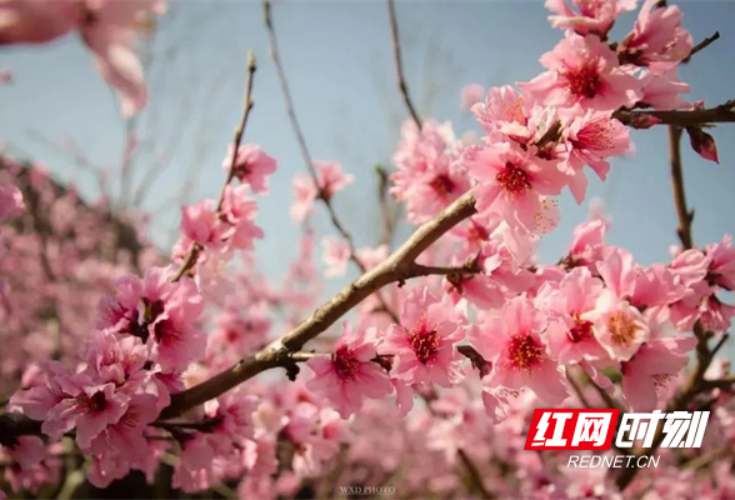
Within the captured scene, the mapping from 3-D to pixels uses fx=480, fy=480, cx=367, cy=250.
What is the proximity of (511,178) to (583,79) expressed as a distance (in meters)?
0.26

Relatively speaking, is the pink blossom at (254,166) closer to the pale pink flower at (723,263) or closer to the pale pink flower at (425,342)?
the pale pink flower at (425,342)

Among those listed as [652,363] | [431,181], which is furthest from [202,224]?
[652,363]

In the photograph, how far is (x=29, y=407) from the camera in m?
1.24

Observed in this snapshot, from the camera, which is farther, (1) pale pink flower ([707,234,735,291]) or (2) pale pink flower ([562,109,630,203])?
(1) pale pink flower ([707,234,735,291])

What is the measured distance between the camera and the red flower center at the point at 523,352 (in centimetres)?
113

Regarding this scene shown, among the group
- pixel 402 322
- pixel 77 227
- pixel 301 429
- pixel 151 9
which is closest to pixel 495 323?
pixel 402 322

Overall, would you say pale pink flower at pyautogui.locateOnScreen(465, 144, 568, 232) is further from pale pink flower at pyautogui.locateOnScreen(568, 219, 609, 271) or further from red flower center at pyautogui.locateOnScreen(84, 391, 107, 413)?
red flower center at pyautogui.locateOnScreen(84, 391, 107, 413)

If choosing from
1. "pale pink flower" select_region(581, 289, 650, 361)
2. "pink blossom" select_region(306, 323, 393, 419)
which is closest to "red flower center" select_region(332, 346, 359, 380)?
"pink blossom" select_region(306, 323, 393, 419)

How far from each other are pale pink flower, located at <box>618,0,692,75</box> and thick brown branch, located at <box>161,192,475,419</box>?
1.61 feet

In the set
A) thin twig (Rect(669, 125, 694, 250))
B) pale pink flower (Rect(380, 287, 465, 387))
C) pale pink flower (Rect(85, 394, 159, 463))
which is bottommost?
pale pink flower (Rect(85, 394, 159, 463))

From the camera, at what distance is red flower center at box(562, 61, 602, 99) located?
41.1 inches

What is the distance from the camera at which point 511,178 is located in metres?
1.12

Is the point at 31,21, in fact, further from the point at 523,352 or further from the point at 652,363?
the point at 652,363

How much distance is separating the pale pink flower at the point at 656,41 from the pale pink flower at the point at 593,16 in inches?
3.0
